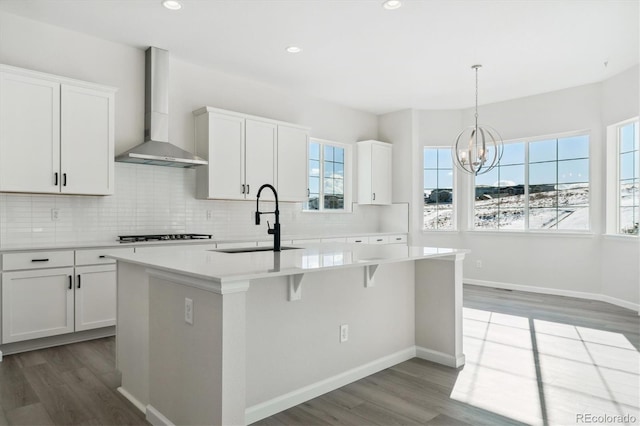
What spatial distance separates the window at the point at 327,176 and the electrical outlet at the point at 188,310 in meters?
4.30

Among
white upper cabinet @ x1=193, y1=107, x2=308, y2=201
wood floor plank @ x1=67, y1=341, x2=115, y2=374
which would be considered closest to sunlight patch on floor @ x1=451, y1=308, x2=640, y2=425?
wood floor plank @ x1=67, y1=341, x2=115, y2=374

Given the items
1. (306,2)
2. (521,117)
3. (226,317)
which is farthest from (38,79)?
(521,117)

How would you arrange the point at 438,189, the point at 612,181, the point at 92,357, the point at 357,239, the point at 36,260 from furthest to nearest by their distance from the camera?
the point at 438,189
the point at 357,239
the point at 612,181
the point at 36,260
the point at 92,357

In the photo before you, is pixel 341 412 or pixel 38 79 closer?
pixel 341 412

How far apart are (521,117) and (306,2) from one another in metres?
4.32

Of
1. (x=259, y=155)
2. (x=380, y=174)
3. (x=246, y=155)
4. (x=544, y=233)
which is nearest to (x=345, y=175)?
(x=380, y=174)

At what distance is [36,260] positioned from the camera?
3.49 meters

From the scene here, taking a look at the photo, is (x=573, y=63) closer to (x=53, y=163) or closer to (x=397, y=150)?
(x=397, y=150)

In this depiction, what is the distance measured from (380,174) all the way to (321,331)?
4701 mm

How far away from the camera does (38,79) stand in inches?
143

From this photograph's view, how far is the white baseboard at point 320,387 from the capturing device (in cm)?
234

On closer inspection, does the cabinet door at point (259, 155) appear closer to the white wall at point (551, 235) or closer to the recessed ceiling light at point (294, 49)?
the recessed ceiling light at point (294, 49)

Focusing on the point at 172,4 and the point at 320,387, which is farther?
the point at 172,4

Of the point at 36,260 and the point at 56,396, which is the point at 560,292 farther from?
the point at 36,260
